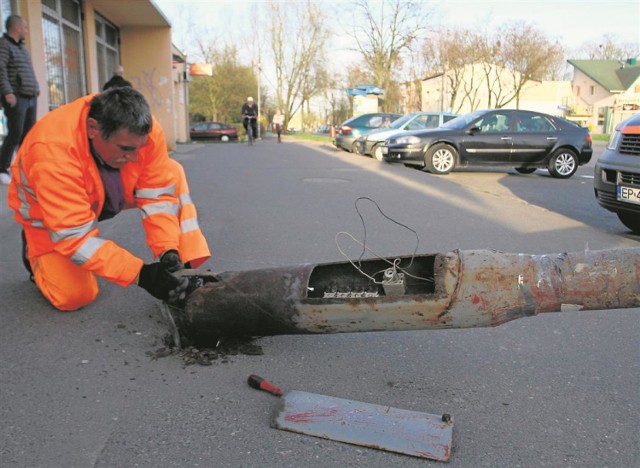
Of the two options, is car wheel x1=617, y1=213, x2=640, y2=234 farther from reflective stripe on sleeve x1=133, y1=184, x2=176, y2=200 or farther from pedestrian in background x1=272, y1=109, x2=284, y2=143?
pedestrian in background x1=272, y1=109, x2=284, y2=143

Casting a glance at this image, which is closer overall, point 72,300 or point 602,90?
point 72,300

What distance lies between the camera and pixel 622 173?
20.8 feet

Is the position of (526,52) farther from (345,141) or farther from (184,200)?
(184,200)

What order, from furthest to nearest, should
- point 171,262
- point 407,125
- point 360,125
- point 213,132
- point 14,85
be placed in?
point 213,132 < point 360,125 < point 407,125 < point 14,85 < point 171,262

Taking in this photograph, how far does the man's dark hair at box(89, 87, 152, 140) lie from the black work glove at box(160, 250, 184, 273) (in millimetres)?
687

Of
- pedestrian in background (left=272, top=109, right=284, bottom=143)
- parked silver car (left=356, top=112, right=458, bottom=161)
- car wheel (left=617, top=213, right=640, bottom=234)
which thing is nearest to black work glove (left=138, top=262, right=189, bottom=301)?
car wheel (left=617, top=213, right=640, bottom=234)

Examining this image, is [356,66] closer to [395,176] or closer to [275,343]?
[395,176]

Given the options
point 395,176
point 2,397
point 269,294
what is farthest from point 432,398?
point 395,176

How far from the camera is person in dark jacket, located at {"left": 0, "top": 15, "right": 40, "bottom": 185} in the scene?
757 centimetres

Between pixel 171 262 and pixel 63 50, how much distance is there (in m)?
11.8

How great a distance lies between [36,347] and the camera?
3170 millimetres

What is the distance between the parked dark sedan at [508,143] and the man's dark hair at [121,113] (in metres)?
11.1

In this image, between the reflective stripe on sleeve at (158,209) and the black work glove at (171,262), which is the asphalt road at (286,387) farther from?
the reflective stripe on sleeve at (158,209)

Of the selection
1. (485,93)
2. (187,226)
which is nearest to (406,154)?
(187,226)
